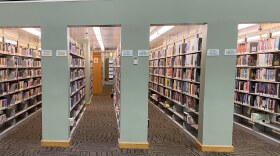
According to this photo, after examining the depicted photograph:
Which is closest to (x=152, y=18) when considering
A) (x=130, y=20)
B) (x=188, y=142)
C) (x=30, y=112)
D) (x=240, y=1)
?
(x=130, y=20)

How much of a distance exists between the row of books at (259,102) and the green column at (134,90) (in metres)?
2.88

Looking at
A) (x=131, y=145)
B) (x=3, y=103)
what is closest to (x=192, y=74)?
(x=131, y=145)

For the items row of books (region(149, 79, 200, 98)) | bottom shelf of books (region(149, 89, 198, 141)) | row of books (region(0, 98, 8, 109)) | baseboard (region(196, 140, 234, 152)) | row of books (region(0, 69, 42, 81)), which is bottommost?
baseboard (region(196, 140, 234, 152))

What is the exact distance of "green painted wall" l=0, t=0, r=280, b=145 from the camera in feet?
12.8

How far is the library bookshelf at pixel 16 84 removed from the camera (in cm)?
491

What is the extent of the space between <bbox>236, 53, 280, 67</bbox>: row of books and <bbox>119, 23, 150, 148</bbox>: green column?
281 cm

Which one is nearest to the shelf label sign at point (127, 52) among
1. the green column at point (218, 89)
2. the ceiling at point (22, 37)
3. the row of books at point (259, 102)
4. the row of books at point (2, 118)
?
the green column at point (218, 89)

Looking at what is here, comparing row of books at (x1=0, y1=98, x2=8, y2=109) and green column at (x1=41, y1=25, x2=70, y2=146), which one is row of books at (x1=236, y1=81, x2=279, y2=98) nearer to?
green column at (x1=41, y1=25, x2=70, y2=146)

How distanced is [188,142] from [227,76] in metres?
1.65

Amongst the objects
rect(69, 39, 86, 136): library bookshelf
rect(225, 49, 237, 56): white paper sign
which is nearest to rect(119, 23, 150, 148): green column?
rect(69, 39, 86, 136): library bookshelf

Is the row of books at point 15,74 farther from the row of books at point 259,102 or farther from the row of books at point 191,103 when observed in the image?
the row of books at point 259,102

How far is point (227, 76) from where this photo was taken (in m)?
3.98

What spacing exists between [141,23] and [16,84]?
376 cm

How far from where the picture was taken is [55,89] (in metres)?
4.16
